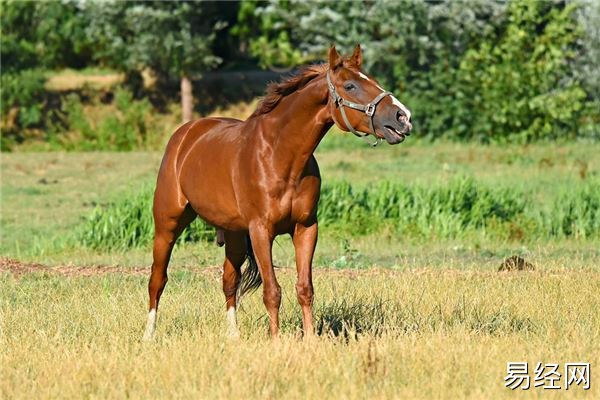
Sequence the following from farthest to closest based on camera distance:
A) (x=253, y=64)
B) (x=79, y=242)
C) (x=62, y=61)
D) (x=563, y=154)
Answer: (x=253, y=64) < (x=62, y=61) < (x=563, y=154) < (x=79, y=242)

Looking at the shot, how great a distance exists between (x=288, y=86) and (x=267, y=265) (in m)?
1.34

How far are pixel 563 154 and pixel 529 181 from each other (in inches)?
205

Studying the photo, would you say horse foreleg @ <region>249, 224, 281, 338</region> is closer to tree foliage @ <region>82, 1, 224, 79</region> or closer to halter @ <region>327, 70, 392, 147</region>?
halter @ <region>327, 70, 392, 147</region>

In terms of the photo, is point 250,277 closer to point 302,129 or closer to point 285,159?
point 285,159

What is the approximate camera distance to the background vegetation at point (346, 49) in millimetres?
33031

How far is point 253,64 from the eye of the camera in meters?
44.0

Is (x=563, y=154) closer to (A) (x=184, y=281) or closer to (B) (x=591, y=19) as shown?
(B) (x=591, y=19)

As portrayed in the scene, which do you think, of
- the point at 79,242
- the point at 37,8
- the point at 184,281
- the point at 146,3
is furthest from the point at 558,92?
the point at 184,281

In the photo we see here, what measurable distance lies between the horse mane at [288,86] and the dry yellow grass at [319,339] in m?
1.73

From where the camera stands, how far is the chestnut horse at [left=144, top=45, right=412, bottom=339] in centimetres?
827

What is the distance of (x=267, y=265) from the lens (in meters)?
8.64

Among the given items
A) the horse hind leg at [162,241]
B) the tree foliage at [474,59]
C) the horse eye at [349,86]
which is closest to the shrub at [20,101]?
the tree foliage at [474,59]

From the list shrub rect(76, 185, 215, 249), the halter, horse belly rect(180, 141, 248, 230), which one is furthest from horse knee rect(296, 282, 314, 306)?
shrub rect(76, 185, 215, 249)

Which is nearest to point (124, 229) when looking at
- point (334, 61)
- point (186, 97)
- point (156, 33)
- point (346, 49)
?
point (334, 61)
